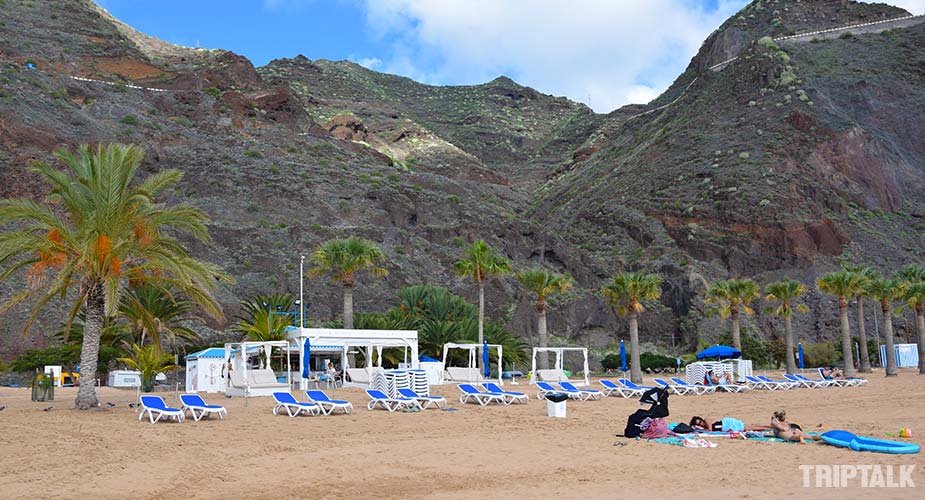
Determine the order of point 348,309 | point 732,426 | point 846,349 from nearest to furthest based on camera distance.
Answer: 1. point 732,426
2. point 348,309
3. point 846,349

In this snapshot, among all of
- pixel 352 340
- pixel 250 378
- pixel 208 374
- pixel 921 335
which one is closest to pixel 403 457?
pixel 250 378

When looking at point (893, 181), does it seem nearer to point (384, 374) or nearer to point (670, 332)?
point (670, 332)

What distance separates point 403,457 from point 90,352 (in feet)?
33.4

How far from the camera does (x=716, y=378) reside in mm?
28469

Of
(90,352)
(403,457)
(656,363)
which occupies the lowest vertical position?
(403,457)

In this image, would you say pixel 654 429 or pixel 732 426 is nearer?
pixel 654 429

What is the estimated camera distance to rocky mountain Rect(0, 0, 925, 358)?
184 ft

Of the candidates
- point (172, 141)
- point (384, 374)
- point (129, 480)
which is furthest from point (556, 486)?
point (172, 141)

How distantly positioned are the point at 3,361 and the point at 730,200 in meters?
54.3

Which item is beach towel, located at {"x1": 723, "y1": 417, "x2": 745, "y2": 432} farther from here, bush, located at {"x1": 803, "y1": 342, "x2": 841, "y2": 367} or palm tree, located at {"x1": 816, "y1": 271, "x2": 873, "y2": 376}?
bush, located at {"x1": 803, "y1": 342, "x2": 841, "y2": 367}

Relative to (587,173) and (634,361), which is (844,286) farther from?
(587,173)

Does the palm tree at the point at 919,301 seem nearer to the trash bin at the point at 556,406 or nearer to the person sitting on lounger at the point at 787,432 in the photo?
the trash bin at the point at 556,406

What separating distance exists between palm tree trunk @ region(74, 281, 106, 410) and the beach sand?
0.53 meters

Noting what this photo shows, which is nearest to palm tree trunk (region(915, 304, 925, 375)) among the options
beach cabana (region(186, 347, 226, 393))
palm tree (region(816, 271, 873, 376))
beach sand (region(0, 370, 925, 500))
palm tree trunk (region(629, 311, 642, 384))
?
palm tree (region(816, 271, 873, 376))
